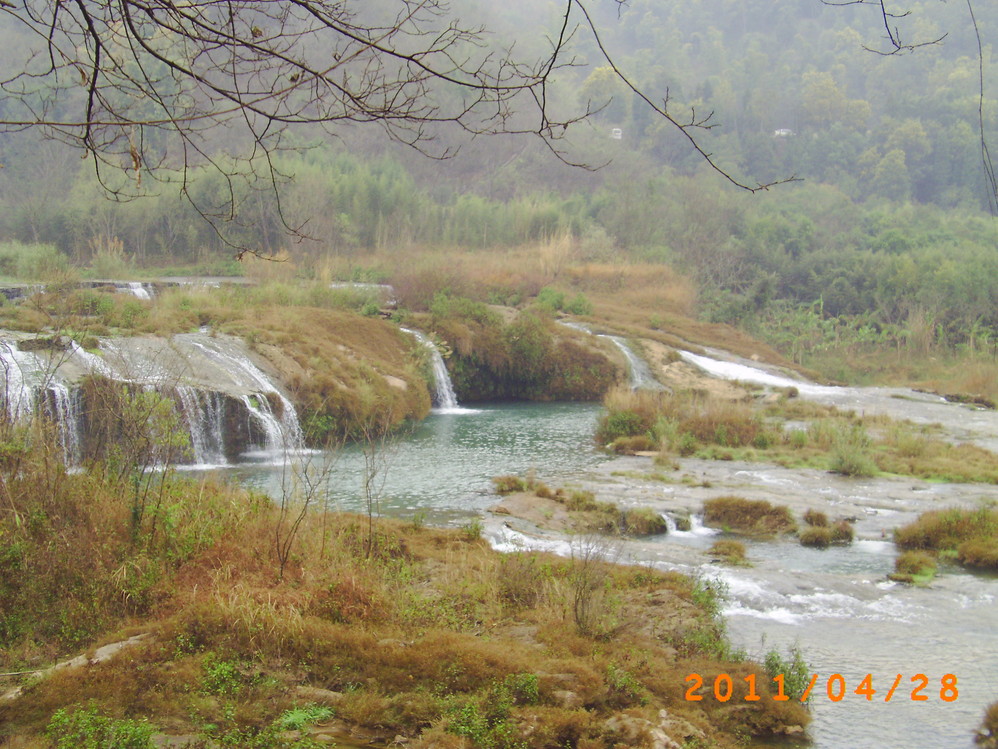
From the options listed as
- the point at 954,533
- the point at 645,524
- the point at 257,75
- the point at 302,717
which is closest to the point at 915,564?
the point at 954,533

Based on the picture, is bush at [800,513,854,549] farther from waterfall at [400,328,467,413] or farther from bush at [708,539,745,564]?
waterfall at [400,328,467,413]

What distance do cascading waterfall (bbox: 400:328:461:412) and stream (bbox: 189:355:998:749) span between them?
2.42m

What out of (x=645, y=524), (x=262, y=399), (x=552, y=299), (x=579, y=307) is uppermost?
(x=552, y=299)

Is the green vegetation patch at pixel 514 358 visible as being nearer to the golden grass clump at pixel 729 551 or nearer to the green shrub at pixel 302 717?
the golden grass clump at pixel 729 551

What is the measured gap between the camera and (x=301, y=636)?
539cm

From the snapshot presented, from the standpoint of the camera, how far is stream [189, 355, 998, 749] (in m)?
6.08

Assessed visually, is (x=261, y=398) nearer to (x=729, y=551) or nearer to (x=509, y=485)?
(x=509, y=485)

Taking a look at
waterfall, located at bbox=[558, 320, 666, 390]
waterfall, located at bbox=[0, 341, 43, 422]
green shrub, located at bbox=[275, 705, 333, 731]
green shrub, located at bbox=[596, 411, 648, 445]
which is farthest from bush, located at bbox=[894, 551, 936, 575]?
waterfall, located at bbox=[558, 320, 666, 390]

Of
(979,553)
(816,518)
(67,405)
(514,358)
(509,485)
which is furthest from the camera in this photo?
(514,358)

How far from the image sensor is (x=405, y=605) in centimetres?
616

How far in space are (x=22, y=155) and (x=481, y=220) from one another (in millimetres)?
27347

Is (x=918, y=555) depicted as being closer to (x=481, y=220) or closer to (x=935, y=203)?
(x=481, y=220)

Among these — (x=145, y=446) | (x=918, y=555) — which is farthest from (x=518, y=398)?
(x=145, y=446)
